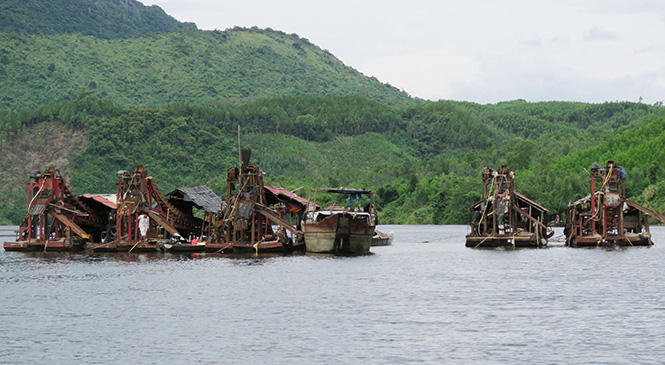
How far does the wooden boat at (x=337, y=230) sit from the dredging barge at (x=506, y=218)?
11.5 metres

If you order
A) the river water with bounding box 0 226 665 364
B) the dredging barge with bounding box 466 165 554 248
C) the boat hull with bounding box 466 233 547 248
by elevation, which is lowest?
the river water with bounding box 0 226 665 364

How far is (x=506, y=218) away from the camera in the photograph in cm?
8906

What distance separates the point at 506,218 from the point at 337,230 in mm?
20688

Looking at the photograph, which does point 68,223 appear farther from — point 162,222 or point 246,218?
point 246,218

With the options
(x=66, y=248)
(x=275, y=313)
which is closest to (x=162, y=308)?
(x=275, y=313)

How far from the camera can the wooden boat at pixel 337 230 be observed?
75.2 metres

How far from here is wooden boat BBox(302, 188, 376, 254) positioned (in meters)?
75.2

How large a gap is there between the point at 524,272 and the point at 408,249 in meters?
32.3

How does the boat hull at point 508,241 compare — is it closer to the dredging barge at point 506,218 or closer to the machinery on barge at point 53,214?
the dredging barge at point 506,218

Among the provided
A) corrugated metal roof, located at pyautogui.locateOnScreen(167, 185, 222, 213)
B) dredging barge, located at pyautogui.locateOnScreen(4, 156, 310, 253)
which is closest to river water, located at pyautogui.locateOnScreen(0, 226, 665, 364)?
dredging barge, located at pyautogui.locateOnScreen(4, 156, 310, 253)

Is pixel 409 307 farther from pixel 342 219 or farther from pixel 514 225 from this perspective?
pixel 514 225

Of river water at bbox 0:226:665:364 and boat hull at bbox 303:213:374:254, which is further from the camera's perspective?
boat hull at bbox 303:213:374:254

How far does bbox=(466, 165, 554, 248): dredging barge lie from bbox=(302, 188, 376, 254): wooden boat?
1149 cm

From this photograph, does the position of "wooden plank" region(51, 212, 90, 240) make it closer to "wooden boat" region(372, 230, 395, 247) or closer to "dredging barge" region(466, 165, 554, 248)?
"wooden boat" region(372, 230, 395, 247)
